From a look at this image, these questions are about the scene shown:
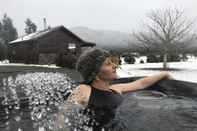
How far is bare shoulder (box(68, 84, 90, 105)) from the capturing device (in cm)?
226

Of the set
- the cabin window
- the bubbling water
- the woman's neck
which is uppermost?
the cabin window

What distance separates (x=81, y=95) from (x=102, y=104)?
0.65 ft

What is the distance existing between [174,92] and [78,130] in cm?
182

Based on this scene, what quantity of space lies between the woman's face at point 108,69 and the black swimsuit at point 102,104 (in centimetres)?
11

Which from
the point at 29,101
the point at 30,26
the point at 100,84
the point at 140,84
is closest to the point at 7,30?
the point at 30,26

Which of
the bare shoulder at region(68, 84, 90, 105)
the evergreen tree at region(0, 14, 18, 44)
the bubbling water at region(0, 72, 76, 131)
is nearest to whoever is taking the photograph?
the bare shoulder at region(68, 84, 90, 105)

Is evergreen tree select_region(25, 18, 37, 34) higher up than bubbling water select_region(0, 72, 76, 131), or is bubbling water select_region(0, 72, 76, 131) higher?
evergreen tree select_region(25, 18, 37, 34)

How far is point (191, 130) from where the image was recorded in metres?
2.41

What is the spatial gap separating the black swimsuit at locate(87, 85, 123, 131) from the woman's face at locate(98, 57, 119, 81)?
0.35 ft

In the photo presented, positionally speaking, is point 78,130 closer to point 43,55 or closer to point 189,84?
point 189,84

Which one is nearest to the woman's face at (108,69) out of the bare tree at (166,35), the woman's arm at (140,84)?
the woman's arm at (140,84)

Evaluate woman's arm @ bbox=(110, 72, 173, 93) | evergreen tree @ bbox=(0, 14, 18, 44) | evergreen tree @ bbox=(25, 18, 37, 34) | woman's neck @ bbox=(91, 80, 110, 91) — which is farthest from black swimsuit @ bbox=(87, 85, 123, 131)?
evergreen tree @ bbox=(25, 18, 37, 34)

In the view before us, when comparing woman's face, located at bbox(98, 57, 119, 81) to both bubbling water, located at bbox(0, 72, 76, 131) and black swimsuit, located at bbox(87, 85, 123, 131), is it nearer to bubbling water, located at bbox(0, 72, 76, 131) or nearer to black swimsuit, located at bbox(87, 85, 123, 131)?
black swimsuit, located at bbox(87, 85, 123, 131)

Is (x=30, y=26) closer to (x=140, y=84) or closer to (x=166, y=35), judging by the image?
(x=166, y=35)
